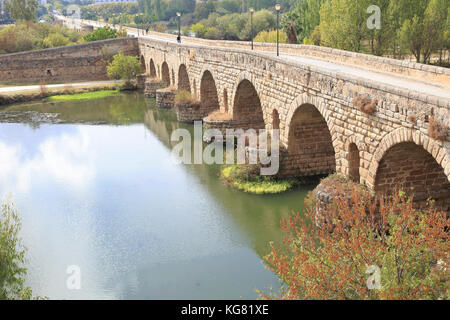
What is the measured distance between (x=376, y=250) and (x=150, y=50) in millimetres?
33145

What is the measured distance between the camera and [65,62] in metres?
43.7

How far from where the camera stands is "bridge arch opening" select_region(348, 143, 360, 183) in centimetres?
1273

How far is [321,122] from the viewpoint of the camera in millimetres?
16609

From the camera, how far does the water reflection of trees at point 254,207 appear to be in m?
14.1

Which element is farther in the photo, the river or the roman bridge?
the river

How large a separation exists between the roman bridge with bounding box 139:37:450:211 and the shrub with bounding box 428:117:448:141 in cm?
2

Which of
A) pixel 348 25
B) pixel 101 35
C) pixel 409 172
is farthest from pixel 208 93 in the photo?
pixel 101 35

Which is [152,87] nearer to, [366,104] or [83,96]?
[83,96]

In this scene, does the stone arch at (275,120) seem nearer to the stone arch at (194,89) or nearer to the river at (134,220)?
the river at (134,220)

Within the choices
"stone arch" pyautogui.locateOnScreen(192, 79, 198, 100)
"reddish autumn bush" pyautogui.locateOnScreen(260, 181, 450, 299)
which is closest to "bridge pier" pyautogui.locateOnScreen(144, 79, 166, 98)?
"stone arch" pyautogui.locateOnScreen(192, 79, 198, 100)

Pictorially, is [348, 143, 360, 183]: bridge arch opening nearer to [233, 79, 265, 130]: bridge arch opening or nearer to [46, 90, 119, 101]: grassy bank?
[233, 79, 265, 130]: bridge arch opening

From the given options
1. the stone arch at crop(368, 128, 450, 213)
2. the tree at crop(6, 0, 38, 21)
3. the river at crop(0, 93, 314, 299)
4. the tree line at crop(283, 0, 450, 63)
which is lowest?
the river at crop(0, 93, 314, 299)
